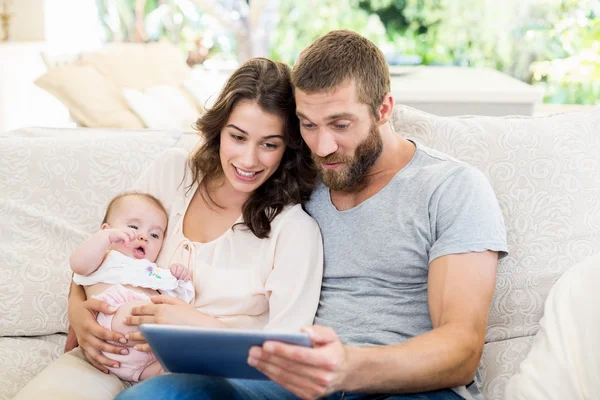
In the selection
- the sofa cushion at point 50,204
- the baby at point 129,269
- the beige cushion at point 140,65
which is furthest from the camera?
the beige cushion at point 140,65

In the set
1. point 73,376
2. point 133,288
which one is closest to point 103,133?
point 133,288

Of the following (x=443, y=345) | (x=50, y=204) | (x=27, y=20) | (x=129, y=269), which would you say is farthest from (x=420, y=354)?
(x=27, y=20)

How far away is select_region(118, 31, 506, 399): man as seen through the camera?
1461mm

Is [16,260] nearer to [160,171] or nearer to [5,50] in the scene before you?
[160,171]

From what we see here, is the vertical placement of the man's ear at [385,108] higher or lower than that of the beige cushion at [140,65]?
higher

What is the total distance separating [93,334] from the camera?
66.2 inches

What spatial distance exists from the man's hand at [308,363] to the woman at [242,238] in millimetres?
362

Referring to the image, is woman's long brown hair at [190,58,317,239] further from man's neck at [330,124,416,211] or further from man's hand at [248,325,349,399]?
man's hand at [248,325,349,399]

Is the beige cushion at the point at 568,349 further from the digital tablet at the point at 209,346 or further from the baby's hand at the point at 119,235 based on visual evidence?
the baby's hand at the point at 119,235

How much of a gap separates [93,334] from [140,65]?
308cm

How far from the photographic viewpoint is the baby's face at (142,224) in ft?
6.01

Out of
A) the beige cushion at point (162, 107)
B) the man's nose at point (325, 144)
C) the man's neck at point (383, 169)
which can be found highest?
the man's nose at point (325, 144)

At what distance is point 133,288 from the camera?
1760mm

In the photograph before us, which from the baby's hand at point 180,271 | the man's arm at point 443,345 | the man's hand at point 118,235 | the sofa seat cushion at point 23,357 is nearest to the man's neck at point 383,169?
the man's arm at point 443,345
